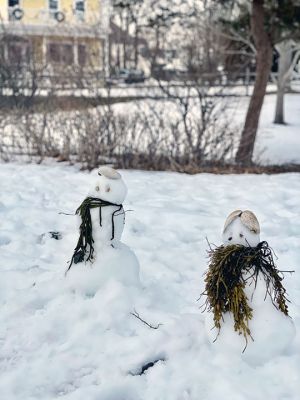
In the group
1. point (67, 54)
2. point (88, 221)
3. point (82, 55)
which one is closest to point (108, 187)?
point (88, 221)

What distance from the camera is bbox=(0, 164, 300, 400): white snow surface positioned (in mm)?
2705

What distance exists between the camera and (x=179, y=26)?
15.4 m

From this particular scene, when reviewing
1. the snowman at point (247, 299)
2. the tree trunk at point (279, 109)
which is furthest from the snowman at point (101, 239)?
the tree trunk at point (279, 109)

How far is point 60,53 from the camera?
12969mm

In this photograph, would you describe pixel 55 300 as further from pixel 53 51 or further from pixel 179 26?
pixel 179 26

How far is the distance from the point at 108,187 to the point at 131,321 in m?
0.90

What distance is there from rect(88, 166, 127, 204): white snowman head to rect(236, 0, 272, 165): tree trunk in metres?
6.58

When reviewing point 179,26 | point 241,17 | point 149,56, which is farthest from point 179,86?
point 179,26

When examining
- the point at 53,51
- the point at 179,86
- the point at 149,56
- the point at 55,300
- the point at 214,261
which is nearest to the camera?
the point at 214,261

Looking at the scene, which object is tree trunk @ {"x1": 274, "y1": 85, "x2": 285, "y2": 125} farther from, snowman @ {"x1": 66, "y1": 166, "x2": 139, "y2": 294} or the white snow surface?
snowman @ {"x1": 66, "y1": 166, "x2": 139, "y2": 294}

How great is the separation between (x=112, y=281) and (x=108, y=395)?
1.05 metres

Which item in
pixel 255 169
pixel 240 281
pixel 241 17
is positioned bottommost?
pixel 255 169

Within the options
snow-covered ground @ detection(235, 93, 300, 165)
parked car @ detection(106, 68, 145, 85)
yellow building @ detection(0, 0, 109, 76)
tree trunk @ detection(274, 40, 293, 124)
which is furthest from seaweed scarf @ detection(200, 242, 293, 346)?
tree trunk @ detection(274, 40, 293, 124)

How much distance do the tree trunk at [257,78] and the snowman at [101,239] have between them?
6.54 m
